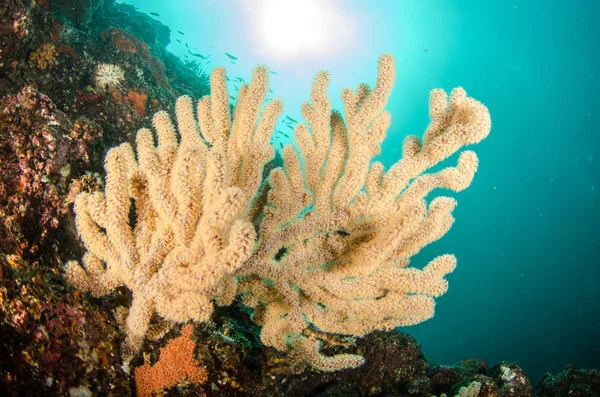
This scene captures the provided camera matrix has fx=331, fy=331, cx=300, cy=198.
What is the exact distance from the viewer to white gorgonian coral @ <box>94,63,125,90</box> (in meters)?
5.10

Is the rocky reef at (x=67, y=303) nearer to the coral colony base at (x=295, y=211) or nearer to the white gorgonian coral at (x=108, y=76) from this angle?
the coral colony base at (x=295, y=211)

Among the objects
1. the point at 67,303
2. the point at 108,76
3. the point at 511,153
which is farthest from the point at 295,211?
the point at 511,153

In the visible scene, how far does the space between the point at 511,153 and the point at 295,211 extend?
2671 inches

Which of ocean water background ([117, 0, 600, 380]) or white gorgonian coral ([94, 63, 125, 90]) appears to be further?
ocean water background ([117, 0, 600, 380])

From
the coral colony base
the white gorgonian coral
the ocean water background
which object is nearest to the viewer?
the coral colony base

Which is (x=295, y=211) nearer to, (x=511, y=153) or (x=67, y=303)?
(x=67, y=303)

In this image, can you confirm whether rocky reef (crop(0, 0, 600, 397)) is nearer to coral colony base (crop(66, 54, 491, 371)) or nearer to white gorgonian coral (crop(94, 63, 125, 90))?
coral colony base (crop(66, 54, 491, 371))

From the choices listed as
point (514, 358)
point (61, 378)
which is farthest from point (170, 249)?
point (514, 358)

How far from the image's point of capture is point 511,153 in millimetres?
58531

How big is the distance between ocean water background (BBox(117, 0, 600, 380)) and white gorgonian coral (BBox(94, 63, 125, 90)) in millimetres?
40226

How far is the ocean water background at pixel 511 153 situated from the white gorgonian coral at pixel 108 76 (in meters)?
40.2

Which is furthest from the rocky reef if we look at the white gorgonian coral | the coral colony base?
the white gorgonian coral

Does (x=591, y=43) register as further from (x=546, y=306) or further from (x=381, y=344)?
(x=381, y=344)

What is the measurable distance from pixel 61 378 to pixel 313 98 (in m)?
2.65
